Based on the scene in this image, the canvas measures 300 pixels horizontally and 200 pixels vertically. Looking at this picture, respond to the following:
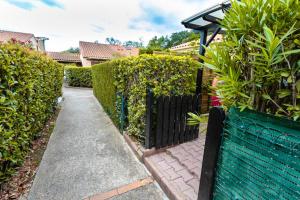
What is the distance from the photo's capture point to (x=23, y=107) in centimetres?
278

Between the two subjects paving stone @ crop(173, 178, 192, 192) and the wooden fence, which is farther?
the wooden fence

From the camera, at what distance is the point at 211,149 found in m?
1.62

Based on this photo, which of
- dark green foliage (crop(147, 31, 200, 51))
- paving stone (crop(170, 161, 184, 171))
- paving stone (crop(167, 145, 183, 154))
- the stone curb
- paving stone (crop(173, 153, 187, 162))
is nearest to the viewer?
the stone curb

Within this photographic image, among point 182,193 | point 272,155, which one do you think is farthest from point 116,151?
point 272,155

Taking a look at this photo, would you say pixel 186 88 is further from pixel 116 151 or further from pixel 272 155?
pixel 272 155

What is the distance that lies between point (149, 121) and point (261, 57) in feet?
7.27

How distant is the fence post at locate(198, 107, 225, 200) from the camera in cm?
152

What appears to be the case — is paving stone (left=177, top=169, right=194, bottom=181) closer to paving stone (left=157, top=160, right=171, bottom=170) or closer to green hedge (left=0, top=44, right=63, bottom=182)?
paving stone (left=157, top=160, right=171, bottom=170)

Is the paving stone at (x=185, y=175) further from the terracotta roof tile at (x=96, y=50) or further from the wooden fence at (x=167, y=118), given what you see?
the terracotta roof tile at (x=96, y=50)

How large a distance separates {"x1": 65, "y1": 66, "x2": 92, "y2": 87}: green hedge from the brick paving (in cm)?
1501

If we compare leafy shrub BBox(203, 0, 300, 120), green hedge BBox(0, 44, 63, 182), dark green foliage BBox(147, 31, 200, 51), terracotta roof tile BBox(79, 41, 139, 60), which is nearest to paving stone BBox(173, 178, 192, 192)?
leafy shrub BBox(203, 0, 300, 120)

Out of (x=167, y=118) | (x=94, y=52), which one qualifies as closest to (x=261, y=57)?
(x=167, y=118)

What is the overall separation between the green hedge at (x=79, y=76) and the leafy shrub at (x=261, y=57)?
54.2 ft

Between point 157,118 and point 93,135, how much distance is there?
93.1 inches
